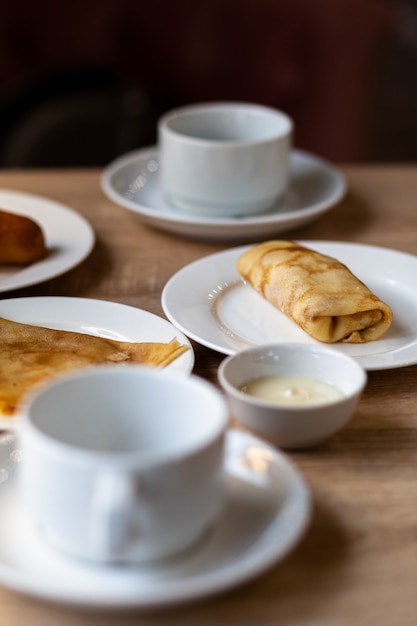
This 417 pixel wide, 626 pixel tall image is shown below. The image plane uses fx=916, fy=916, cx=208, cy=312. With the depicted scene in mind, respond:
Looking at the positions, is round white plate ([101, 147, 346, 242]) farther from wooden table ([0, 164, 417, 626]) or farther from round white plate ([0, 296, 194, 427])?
round white plate ([0, 296, 194, 427])

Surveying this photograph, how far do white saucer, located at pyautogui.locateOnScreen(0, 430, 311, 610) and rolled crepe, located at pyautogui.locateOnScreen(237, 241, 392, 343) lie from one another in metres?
0.26

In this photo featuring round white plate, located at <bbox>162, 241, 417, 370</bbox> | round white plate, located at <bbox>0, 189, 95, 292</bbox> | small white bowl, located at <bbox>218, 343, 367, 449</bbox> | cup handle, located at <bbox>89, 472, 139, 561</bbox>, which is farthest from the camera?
round white plate, located at <bbox>0, 189, 95, 292</bbox>

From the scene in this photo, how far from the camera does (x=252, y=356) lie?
713mm

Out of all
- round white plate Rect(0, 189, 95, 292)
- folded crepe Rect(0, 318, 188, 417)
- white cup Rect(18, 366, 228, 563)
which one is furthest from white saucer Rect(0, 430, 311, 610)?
round white plate Rect(0, 189, 95, 292)

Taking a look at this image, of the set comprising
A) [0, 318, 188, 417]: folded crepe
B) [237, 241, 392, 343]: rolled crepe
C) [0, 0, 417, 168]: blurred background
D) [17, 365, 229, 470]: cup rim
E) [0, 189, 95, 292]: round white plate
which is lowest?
[0, 0, 417, 168]: blurred background

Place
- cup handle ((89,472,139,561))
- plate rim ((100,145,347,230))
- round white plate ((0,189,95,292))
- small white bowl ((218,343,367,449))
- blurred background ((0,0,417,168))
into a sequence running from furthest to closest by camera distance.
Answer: blurred background ((0,0,417,168)), plate rim ((100,145,347,230)), round white plate ((0,189,95,292)), small white bowl ((218,343,367,449)), cup handle ((89,472,139,561))

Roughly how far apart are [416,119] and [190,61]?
70cm

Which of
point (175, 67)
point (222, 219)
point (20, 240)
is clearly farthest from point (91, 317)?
point (175, 67)

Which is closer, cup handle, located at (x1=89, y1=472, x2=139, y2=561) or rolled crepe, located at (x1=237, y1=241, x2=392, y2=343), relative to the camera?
cup handle, located at (x1=89, y1=472, x2=139, y2=561)

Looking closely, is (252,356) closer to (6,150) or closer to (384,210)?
(384,210)

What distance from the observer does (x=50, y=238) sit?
3.62ft

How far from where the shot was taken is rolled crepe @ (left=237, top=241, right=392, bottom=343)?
33.1 inches

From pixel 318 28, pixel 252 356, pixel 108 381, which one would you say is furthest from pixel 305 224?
pixel 318 28

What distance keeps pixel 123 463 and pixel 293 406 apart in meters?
0.21
